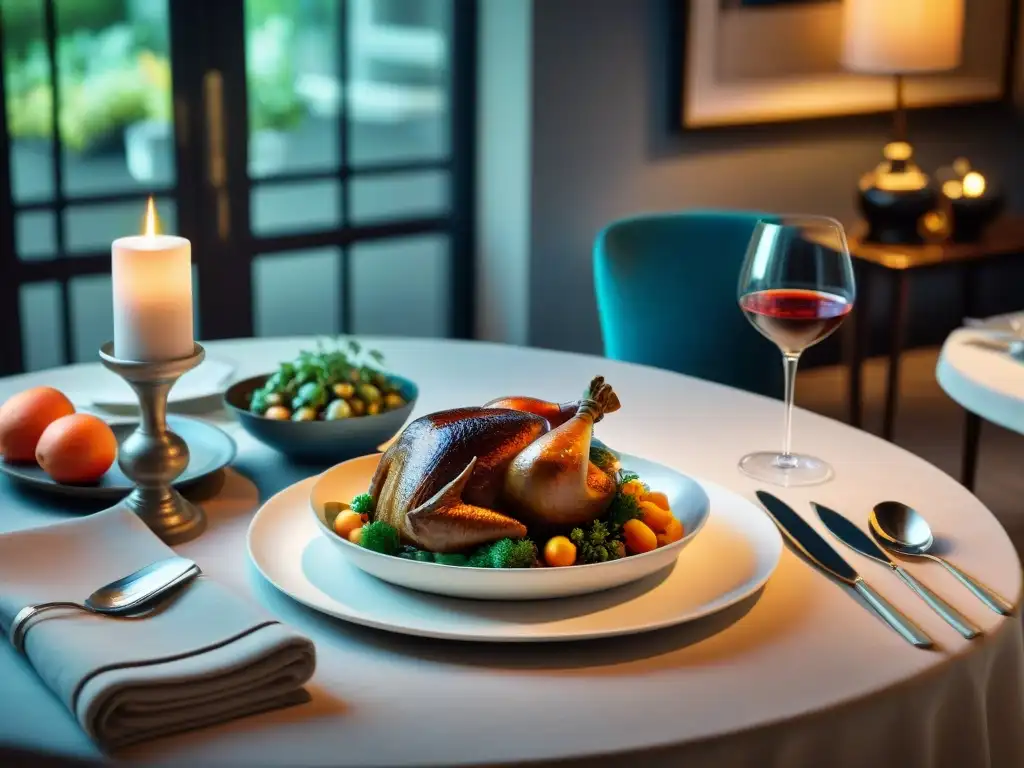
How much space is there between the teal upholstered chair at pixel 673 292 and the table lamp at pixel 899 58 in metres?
1.57

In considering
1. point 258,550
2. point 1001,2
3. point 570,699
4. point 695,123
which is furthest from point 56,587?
point 1001,2

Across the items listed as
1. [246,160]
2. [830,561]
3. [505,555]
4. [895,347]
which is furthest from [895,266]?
[505,555]

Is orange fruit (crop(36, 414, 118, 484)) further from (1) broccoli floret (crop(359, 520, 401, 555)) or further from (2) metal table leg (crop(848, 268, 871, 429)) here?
(2) metal table leg (crop(848, 268, 871, 429))

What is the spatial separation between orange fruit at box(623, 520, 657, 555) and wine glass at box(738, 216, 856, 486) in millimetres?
336

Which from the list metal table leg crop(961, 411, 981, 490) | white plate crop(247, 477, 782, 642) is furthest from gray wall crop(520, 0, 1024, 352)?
white plate crop(247, 477, 782, 642)

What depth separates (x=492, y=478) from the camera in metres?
1.06

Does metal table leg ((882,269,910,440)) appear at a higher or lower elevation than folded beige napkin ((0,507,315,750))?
lower

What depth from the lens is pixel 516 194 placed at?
369 centimetres

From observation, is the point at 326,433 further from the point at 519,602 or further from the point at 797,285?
the point at 797,285

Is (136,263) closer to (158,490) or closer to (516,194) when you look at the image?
(158,490)

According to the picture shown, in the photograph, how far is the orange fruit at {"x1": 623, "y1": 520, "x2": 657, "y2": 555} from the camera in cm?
108

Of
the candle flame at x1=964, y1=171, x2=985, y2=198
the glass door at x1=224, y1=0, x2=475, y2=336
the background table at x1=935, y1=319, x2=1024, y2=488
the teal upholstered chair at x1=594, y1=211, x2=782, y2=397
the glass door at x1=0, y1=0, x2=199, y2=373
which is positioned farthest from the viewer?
the candle flame at x1=964, y1=171, x2=985, y2=198

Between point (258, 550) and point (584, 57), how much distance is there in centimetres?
276

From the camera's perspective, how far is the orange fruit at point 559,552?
104 centimetres
